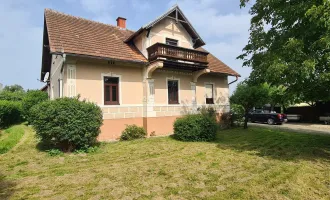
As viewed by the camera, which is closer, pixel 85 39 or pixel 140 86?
pixel 85 39

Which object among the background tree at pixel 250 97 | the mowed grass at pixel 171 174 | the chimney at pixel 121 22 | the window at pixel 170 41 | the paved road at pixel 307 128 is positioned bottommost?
the paved road at pixel 307 128

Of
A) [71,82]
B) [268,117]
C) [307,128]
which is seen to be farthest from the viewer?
[268,117]

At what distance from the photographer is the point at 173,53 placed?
12500 millimetres

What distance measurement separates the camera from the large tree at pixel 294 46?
6.08 m

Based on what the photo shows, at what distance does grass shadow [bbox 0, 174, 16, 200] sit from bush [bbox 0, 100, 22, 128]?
1292 cm

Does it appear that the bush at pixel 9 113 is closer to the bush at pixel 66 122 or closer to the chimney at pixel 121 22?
the bush at pixel 66 122

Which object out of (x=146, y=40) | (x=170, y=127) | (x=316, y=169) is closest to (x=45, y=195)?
(x=316, y=169)

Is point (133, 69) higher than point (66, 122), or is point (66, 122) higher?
point (133, 69)

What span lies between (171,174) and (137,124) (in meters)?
7.08

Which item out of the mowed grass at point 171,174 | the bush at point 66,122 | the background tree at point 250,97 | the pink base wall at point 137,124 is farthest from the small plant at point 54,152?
the background tree at point 250,97

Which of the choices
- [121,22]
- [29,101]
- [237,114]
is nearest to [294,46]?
[237,114]

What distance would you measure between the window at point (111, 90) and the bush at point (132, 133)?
1630 mm

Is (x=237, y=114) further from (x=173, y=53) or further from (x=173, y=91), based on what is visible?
(x=173, y=53)

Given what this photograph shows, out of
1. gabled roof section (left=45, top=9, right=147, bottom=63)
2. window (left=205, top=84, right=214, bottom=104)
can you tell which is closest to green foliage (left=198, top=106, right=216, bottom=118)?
window (left=205, top=84, right=214, bottom=104)
